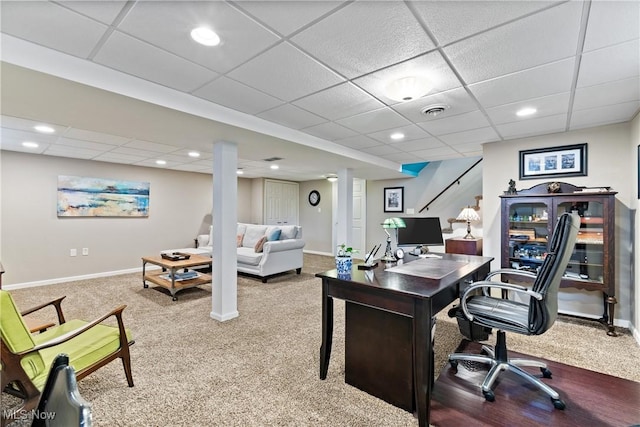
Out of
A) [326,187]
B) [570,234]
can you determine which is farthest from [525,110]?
[326,187]

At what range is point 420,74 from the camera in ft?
6.75

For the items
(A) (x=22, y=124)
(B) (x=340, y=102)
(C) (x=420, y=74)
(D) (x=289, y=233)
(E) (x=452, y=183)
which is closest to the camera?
(C) (x=420, y=74)

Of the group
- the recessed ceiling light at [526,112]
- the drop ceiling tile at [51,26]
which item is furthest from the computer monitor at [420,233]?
the drop ceiling tile at [51,26]

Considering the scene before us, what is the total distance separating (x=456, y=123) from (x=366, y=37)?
6.29 ft

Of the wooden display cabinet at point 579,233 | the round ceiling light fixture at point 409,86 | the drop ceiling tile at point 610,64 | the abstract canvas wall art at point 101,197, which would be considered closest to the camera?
the drop ceiling tile at point 610,64

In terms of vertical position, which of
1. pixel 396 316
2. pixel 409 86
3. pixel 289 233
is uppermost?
pixel 409 86

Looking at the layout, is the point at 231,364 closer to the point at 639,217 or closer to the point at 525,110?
the point at 525,110

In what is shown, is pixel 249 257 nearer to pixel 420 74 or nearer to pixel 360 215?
pixel 360 215

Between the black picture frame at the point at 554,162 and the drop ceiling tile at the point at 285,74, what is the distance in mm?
2913

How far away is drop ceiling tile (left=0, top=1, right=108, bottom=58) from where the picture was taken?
4.61 feet

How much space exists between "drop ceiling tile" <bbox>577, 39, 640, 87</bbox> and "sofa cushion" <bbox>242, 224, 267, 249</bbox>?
5.26 m

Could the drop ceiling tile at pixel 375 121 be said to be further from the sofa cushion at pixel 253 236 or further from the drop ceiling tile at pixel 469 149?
the sofa cushion at pixel 253 236

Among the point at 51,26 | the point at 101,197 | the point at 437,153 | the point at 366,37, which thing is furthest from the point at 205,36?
the point at 101,197

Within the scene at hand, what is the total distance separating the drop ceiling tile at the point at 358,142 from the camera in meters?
3.76
